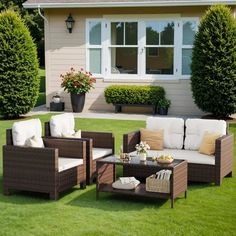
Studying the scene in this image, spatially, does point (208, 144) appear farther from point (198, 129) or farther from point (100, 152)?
point (100, 152)

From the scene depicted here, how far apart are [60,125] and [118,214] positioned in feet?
7.81

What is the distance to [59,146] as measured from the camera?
26.6 feet

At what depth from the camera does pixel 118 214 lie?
664cm

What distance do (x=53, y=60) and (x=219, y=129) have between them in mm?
9810

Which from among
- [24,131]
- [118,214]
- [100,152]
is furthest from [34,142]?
[118,214]

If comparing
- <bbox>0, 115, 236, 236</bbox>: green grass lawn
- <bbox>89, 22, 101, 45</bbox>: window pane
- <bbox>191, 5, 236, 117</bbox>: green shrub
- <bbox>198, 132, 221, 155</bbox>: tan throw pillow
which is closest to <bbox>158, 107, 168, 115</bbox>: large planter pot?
<bbox>191, 5, 236, 117</bbox>: green shrub

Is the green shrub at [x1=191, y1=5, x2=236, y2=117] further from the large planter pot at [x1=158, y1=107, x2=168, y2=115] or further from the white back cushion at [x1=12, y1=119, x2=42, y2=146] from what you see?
the white back cushion at [x1=12, y1=119, x2=42, y2=146]

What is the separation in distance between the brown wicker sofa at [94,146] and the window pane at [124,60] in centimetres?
833

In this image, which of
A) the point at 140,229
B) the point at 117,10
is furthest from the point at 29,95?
the point at 140,229

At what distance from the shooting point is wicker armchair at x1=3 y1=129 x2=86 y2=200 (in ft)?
23.8

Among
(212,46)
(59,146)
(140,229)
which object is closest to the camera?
(140,229)

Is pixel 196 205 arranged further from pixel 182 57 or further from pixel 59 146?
pixel 182 57

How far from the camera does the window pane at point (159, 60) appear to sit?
16.7 metres

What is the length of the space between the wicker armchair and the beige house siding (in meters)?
8.97
